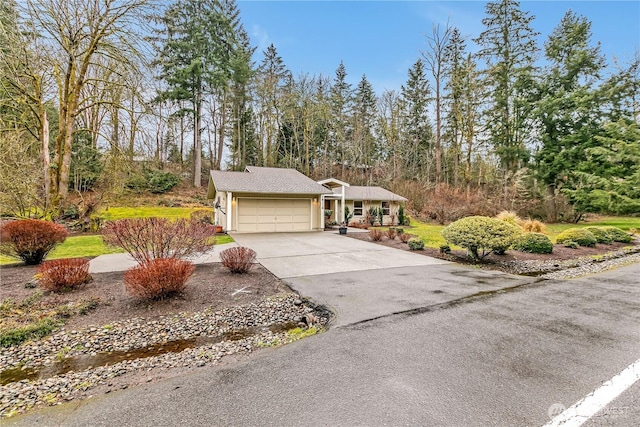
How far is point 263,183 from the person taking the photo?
53.3ft

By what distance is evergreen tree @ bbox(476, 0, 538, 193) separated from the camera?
23141 mm

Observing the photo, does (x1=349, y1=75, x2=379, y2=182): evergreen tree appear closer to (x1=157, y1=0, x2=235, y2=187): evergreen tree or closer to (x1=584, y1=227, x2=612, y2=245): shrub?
(x1=157, y1=0, x2=235, y2=187): evergreen tree

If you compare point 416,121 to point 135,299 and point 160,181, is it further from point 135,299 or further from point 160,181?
point 135,299

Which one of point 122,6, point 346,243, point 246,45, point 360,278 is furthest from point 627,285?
point 246,45

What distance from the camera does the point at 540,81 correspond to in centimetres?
2433

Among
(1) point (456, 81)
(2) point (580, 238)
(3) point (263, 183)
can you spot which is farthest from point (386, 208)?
(1) point (456, 81)

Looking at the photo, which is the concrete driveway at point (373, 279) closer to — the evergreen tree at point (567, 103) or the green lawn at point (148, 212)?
the green lawn at point (148, 212)

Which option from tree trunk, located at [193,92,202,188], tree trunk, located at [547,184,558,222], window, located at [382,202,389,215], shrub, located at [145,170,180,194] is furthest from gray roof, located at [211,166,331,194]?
tree trunk, located at [547,184,558,222]

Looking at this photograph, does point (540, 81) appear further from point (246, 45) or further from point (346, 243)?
point (246, 45)

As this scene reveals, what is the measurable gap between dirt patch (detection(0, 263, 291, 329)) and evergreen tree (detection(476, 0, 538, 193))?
77.7 feet

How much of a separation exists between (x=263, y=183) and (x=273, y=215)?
194cm

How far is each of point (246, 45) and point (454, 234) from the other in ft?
90.1

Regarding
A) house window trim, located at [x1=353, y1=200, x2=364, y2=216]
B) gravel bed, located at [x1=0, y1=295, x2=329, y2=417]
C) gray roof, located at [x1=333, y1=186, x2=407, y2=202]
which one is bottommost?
gravel bed, located at [x1=0, y1=295, x2=329, y2=417]

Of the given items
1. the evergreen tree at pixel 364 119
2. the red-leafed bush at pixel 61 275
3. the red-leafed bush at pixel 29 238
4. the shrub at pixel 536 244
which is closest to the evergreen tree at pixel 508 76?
the evergreen tree at pixel 364 119
